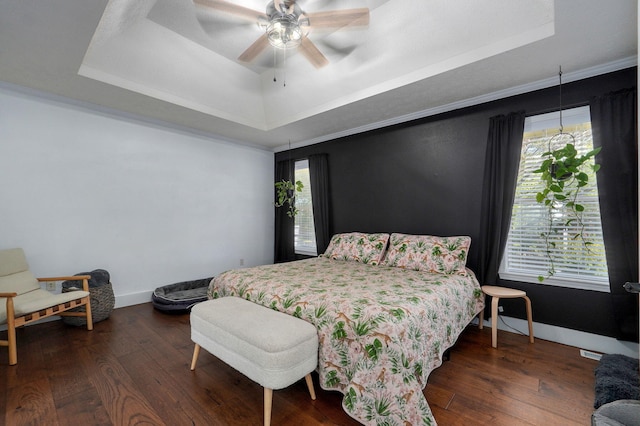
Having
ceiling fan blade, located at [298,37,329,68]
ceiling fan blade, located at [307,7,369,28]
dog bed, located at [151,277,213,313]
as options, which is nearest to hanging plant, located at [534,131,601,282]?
ceiling fan blade, located at [307,7,369,28]

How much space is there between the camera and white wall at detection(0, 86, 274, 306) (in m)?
3.01

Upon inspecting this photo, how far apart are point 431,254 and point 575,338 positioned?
56.1 inches

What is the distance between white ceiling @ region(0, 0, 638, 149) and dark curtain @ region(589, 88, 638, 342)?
429mm

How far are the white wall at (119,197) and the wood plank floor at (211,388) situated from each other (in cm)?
110

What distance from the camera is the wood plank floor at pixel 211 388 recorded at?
1.66 meters

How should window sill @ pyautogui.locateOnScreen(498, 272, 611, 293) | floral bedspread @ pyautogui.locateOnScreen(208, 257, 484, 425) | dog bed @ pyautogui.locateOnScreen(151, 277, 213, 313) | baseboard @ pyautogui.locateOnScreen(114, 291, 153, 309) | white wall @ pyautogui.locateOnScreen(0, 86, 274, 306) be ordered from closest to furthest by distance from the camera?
floral bedspread @ pyautogui.locateOnScreen(208, 257, 484, 425) < window sill @ pyautogui.locateOnScreen(498, 272, 611, 293) < white wall @ pyautogui.locateOnScreen(0, 86, 274, 306) < dog bed @ pyautogui.locateOnScreen(151, 277, 213, 313) < baseboard @ pyautogui.locateOnScreen(114, 291, 153, 309)

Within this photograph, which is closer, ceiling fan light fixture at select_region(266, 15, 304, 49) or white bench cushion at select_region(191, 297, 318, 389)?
white bench cushion at select_region(191, 297, 318, 389)

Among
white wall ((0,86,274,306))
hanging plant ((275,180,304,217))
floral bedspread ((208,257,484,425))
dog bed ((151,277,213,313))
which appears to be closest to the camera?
floral bedspread ((208,257,484,425))

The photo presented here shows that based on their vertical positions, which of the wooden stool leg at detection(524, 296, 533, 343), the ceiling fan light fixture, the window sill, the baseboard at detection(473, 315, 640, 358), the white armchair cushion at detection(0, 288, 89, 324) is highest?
the ceiling fan light fixture

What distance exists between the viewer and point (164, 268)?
4023mm

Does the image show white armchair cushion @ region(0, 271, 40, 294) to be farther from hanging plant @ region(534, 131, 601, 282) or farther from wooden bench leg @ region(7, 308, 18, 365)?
hanging plant @ region(534, 131, 601, 282)

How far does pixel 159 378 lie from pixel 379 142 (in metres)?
3.60

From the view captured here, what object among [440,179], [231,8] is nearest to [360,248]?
[440,179]

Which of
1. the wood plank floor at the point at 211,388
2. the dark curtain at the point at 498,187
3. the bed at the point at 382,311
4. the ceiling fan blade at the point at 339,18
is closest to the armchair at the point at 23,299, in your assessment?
the wood plank floor at the point at 211,388
